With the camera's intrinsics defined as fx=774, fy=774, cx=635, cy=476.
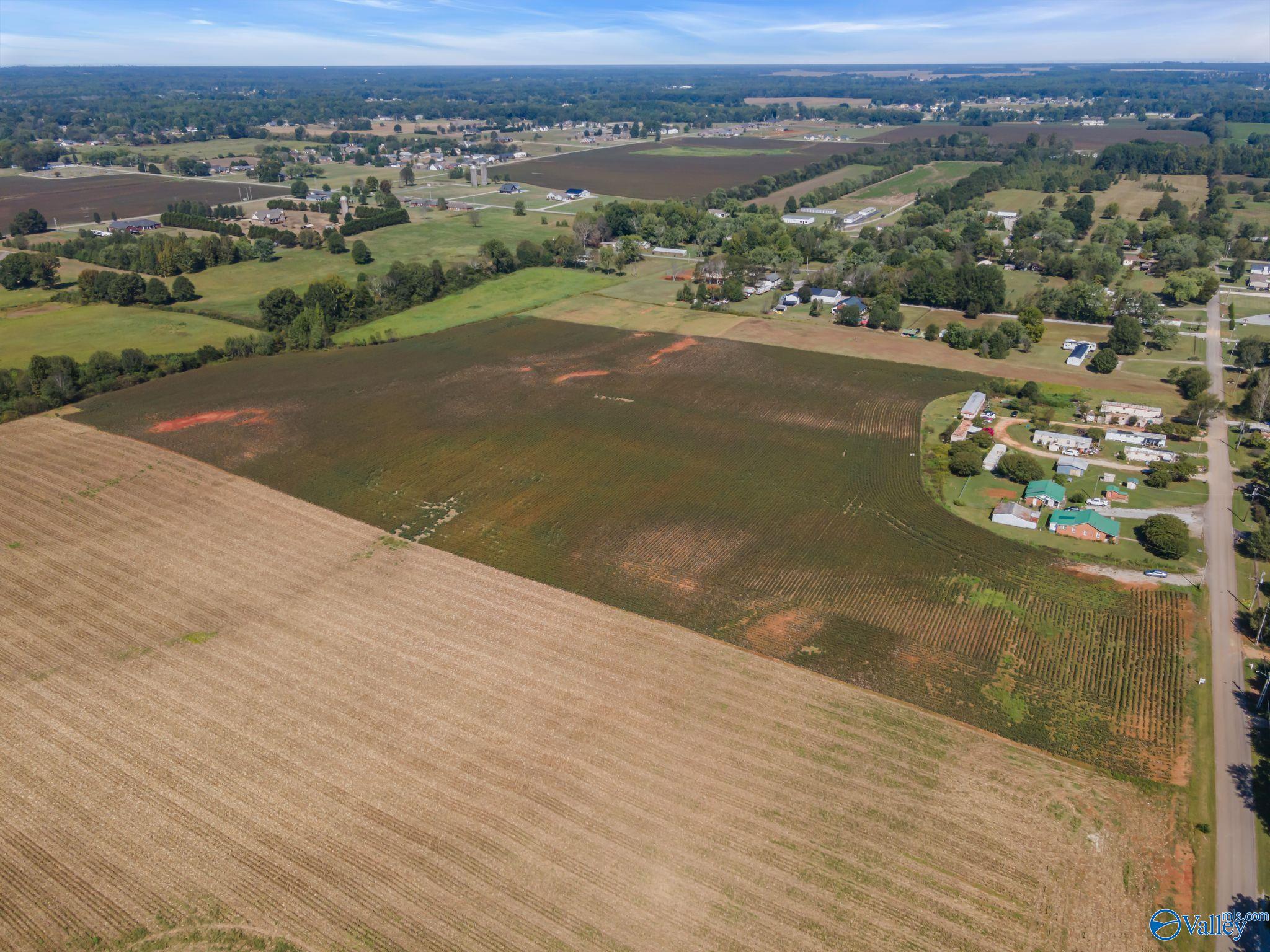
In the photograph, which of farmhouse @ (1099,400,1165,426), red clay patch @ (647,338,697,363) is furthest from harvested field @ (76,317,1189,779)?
farmhouse @ (1099,400,1165,426)

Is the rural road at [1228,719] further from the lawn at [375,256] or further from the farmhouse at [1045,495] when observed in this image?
the lawn at [375,256]

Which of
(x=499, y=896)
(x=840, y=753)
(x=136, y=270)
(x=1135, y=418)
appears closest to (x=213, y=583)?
(x=499, y=896)

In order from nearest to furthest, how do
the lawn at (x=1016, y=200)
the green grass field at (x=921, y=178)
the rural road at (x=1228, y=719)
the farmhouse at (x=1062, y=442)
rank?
the rural road at (x=1228, y=719) → the farmhouse at (x=1062, y=442) → the lawn at (x=1016, y=200) → the green grass field at (x=921, y=178)

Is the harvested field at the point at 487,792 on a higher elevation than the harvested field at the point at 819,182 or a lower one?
lower

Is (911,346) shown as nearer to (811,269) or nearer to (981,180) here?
Result: (811,269)

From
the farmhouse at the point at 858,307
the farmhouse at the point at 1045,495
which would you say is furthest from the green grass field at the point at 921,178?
the farmhouse at the point at 1045,495

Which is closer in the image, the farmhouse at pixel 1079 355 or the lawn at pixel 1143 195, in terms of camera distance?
the farmhouse at pixel 1079 355
